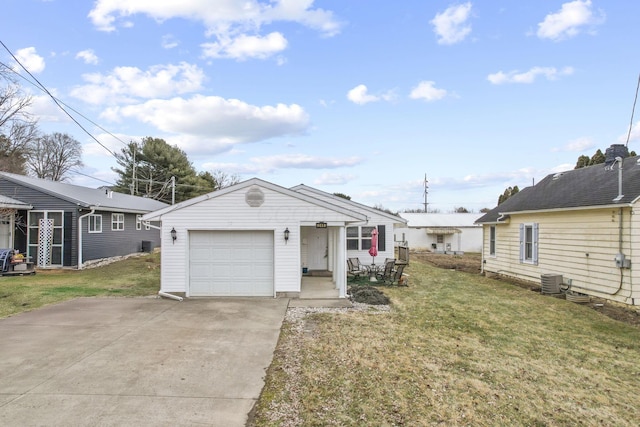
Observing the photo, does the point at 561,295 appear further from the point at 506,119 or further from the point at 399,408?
the point at 399,408

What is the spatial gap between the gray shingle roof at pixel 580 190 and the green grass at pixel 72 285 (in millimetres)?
13620

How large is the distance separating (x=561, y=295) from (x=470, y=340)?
6858 millimetres

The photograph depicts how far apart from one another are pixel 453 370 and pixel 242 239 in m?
6.99

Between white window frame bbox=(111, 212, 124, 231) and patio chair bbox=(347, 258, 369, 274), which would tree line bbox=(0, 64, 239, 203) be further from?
patio chair bbox=(347, 258, 369, 274)

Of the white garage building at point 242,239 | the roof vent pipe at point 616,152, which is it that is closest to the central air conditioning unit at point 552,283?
the roof vent pipe at point 616,152

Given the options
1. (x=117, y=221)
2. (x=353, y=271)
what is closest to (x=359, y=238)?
(x=353, y=271)

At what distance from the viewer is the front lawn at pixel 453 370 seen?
4176mm

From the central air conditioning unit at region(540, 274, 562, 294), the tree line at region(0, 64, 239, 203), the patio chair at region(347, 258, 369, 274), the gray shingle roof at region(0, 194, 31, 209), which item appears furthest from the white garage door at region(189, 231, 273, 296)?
the tree line at region(0, 64, 239, 203)

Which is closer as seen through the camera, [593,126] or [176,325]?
[176,325]

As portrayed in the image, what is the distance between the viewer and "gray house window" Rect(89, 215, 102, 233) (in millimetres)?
17469

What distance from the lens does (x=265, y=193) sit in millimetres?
10719

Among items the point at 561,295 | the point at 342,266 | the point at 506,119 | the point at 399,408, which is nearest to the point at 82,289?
the point at 342,266

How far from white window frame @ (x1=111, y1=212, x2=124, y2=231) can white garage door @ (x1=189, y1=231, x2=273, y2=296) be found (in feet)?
37.8

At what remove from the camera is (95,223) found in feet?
58.7
